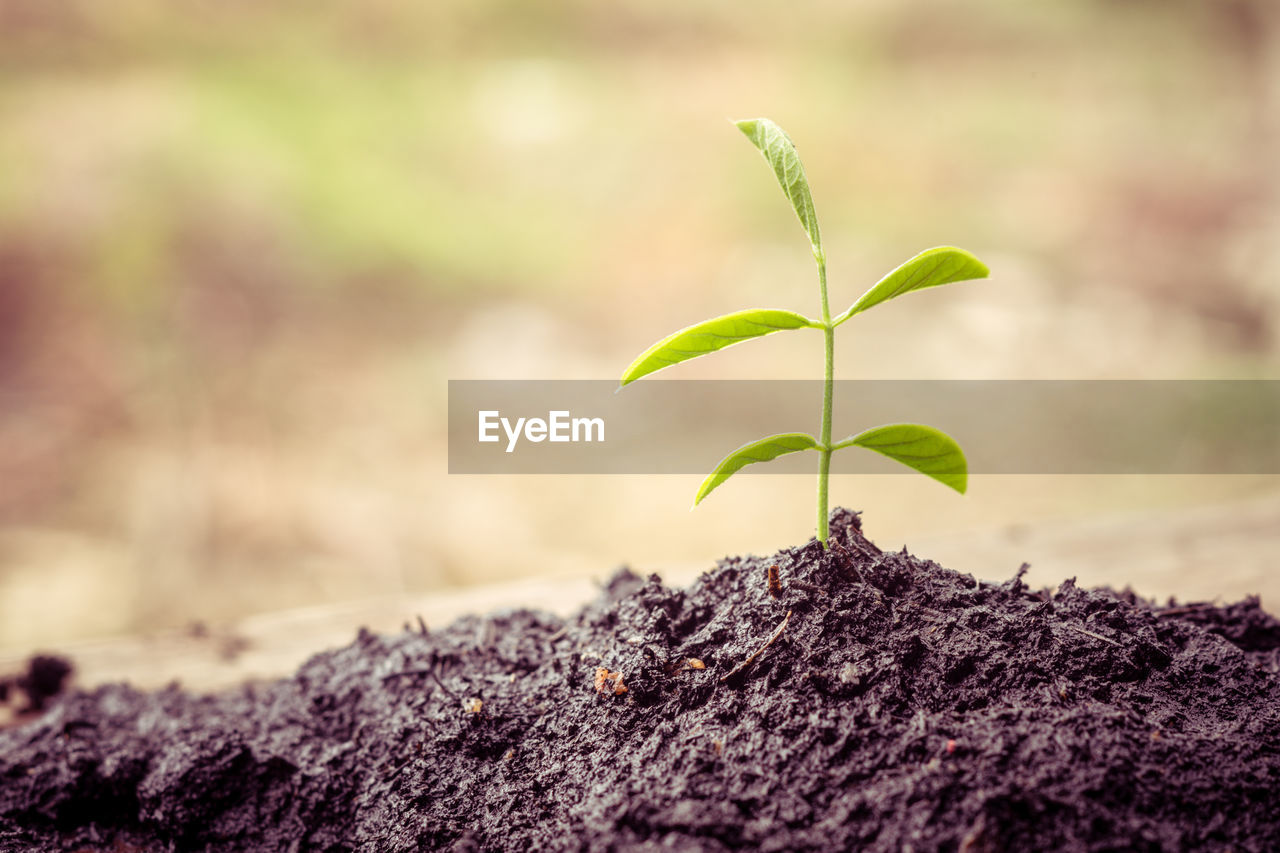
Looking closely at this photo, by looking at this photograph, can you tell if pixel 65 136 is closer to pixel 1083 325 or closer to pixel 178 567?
pixel 178 567

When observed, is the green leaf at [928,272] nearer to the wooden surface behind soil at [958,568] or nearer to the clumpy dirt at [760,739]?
the clumpy dirt at [760,739]

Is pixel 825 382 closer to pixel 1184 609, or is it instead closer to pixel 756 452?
pixel 756 452

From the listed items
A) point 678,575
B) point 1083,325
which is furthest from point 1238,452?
point 678,575

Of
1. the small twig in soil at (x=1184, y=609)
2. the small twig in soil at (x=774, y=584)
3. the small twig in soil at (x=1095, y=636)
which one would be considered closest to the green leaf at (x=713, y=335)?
the small twig in soil at (x=774, y=584)

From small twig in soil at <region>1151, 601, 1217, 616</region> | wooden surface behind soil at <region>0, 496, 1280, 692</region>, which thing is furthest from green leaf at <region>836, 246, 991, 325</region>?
wooden surface behind soil at <region>0, 496, 1280, 692</region>

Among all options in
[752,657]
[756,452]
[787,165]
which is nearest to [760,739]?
[752,657]
